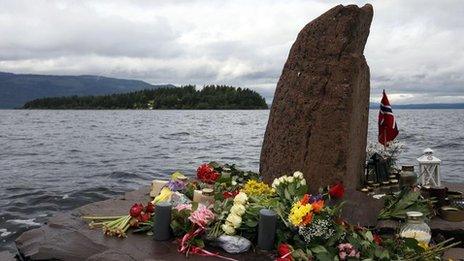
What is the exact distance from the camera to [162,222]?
8297mm

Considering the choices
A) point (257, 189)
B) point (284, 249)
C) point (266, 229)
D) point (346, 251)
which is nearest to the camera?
point (346, 251)

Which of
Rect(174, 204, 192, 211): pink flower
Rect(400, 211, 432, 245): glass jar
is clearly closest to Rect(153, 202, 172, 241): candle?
Rect(174, 204, 192, 211): pink flower

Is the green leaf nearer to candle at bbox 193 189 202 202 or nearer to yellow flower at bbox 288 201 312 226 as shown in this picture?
yellow flower at bbox 288 201 312 226

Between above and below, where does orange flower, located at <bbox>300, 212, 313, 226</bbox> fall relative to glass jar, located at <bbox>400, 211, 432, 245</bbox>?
above

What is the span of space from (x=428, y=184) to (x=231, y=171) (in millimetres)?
4515

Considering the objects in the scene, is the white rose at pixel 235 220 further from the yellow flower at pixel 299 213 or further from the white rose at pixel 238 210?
the yellow flower at pixel 299 213

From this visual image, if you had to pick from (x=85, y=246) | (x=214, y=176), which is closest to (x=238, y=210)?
(x=85, y=246)

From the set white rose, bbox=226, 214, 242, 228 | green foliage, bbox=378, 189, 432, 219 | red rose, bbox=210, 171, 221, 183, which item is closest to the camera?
white rose, bbox=226, 214, 242, 228

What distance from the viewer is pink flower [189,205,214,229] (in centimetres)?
805

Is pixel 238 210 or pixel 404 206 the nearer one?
pixel 238 210

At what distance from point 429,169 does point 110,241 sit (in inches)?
250

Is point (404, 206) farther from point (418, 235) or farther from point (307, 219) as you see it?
point (307, 219)

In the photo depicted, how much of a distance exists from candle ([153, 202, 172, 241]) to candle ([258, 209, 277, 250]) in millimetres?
1457

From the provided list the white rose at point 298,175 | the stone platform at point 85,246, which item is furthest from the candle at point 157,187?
the white rose at point 298,175
